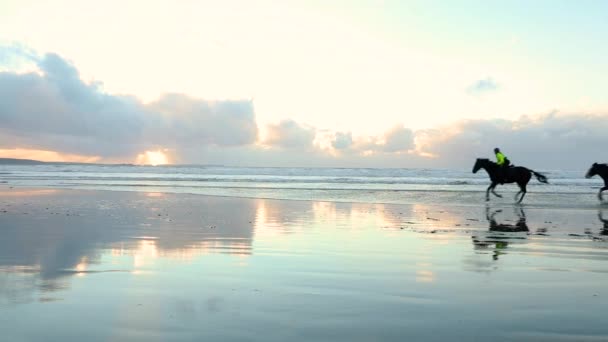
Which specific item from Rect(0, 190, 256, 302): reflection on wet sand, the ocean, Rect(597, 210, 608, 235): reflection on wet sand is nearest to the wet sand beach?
Rect(0, 190, 256, 302): reflection on wet sand

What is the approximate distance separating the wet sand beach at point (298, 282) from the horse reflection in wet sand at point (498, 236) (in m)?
0.05

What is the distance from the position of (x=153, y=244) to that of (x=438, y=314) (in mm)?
5769

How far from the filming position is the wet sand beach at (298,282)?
4270mm

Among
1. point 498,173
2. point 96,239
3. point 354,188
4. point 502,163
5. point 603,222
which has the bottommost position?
point 603,222

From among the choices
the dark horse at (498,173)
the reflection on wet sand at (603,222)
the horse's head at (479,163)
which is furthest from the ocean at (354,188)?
the reflection on wet sand at (603,222)

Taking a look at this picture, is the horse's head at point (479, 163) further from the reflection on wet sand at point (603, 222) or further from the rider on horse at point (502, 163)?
the reflection on wet sand at point (603, 222)

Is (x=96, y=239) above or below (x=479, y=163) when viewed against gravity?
below

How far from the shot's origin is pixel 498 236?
10750mm

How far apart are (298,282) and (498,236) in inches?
244

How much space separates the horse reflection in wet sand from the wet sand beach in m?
0.05

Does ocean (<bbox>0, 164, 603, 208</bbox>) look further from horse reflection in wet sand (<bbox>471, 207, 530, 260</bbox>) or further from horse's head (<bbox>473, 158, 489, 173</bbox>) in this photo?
horse reflection in wet sand (<bbox>471, 207, 530, 260</bbox>)

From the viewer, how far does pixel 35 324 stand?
4.25 meters

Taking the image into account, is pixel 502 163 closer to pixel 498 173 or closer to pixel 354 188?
pixel 498 173

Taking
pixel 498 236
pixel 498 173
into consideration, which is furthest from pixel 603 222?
pixel 498 173
